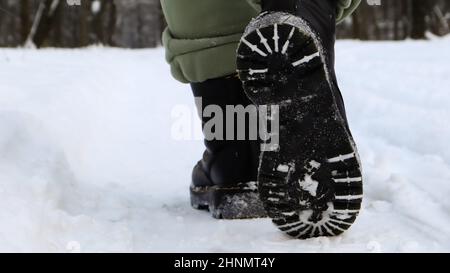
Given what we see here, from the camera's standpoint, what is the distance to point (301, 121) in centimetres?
95

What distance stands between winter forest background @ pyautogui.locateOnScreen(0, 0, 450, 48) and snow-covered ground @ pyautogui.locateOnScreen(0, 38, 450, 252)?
22.9ft

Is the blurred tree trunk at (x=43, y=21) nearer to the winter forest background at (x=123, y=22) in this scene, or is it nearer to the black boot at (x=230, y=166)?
the winter forest background at (x=123, y=22)

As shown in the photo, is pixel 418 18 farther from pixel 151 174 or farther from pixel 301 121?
pixel 301 121

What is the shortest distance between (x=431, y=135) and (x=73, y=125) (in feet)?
3.53

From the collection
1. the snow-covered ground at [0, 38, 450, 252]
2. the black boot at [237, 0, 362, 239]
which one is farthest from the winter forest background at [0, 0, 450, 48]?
the black boot at [237, 0, 362, 239]

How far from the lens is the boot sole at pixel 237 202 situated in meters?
1.19

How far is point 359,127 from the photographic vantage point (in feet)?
7.34

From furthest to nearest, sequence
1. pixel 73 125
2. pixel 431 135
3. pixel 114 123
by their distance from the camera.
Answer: pixel 114 123 → pixel 73 125 → pixel 431 135

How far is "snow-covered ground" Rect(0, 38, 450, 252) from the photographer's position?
1.00 metres

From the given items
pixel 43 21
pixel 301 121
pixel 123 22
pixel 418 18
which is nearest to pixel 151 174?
pixel 301 121

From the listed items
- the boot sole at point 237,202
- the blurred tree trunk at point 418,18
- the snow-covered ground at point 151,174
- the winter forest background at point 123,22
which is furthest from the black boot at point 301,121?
the blurred tree trunk at point 418,18

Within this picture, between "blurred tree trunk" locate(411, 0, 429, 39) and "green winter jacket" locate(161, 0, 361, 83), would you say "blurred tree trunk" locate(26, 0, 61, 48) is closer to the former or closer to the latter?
"blurred tree trunk" locate(411, 0, 429, 39)
